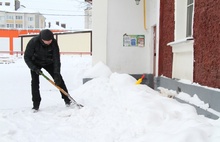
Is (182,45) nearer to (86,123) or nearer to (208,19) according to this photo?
(208,19)

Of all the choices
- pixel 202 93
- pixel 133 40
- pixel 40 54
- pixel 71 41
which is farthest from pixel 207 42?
pixel 71 41

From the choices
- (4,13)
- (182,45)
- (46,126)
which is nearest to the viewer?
(46,126)

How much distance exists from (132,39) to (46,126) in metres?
5.48

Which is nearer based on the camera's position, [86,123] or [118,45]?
[86,123]

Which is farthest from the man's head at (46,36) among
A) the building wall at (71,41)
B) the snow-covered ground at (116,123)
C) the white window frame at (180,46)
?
the building wall at (71,41)

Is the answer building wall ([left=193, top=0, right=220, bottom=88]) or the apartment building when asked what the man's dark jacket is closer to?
building wall ([left=193, top=0, right=220, bottom=88])

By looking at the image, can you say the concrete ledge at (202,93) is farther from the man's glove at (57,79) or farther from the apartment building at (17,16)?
the apartment building at (17,16)

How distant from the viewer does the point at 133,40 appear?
30.3 feet

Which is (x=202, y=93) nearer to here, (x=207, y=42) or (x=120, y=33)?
(x=207, y=42)

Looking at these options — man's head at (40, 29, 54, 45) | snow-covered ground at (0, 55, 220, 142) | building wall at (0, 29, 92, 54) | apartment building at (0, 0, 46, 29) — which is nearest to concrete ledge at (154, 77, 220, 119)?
snow-covered ground at (0, 55, 220, 142)

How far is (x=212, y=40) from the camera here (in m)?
4.37

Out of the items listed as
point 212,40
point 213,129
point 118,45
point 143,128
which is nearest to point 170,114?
point 143,128

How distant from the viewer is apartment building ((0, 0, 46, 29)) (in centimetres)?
6462

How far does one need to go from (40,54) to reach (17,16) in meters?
63.9
